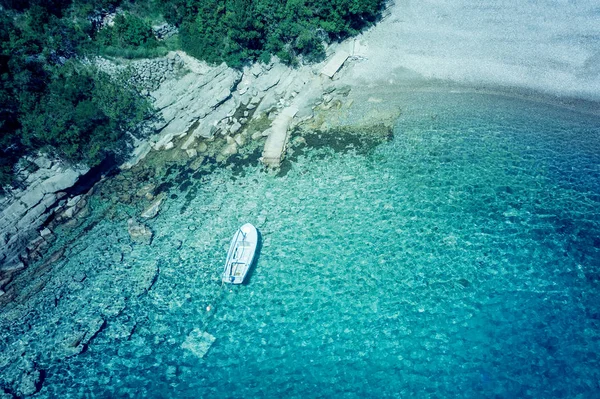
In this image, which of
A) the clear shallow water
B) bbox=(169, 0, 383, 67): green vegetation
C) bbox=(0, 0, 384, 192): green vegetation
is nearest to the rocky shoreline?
the clear shallow water

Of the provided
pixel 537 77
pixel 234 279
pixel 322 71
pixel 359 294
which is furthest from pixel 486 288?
pixel 322 71

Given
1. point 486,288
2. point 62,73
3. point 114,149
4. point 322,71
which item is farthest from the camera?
point 322,71

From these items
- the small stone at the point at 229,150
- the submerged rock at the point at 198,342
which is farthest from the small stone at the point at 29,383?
the small stone at the point at 229,150

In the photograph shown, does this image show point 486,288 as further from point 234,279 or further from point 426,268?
point 234,279

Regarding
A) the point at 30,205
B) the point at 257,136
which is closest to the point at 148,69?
the point at 257,136

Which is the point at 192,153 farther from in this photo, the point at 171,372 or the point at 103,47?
the point at 171,372

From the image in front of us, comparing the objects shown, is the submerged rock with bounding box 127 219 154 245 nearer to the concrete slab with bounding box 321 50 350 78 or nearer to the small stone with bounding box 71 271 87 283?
the small stone with bounding box 71 271 87 283
